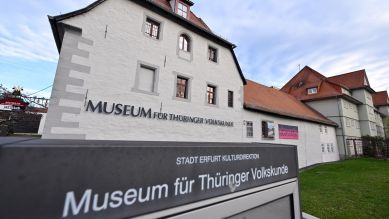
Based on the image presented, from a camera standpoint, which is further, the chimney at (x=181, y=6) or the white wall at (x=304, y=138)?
the white wall at (x=304, y=138)

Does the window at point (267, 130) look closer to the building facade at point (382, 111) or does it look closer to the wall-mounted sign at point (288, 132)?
the wall-mounted sign at point (288, 132)

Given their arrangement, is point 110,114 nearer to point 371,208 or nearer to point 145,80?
point 145,80

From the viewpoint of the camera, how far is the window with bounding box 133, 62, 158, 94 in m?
8.70

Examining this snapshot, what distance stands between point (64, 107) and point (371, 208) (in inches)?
440

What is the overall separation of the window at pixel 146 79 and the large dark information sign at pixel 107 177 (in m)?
7.61

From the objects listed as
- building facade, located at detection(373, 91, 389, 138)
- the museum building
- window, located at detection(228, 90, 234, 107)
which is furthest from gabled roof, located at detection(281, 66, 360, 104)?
window, located at detection(228, 90, 234, 107)

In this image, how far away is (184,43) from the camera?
10859mm

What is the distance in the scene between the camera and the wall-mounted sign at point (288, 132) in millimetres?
15109

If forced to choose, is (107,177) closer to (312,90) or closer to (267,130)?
(267,130)

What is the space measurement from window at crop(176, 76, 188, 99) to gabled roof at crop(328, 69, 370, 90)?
3122 centimetres

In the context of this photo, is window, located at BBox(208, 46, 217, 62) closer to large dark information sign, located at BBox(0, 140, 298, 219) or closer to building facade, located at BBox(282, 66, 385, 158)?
large dark information sign, located at BBox(0, 140, 298, 219)

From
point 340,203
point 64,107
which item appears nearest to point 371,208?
point 340,203

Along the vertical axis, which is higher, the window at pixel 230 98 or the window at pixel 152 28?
the window at pixel 152 28

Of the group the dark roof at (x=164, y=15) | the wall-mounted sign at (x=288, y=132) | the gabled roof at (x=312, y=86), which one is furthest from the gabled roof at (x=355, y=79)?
the dark roof at (x=164, y=15)
